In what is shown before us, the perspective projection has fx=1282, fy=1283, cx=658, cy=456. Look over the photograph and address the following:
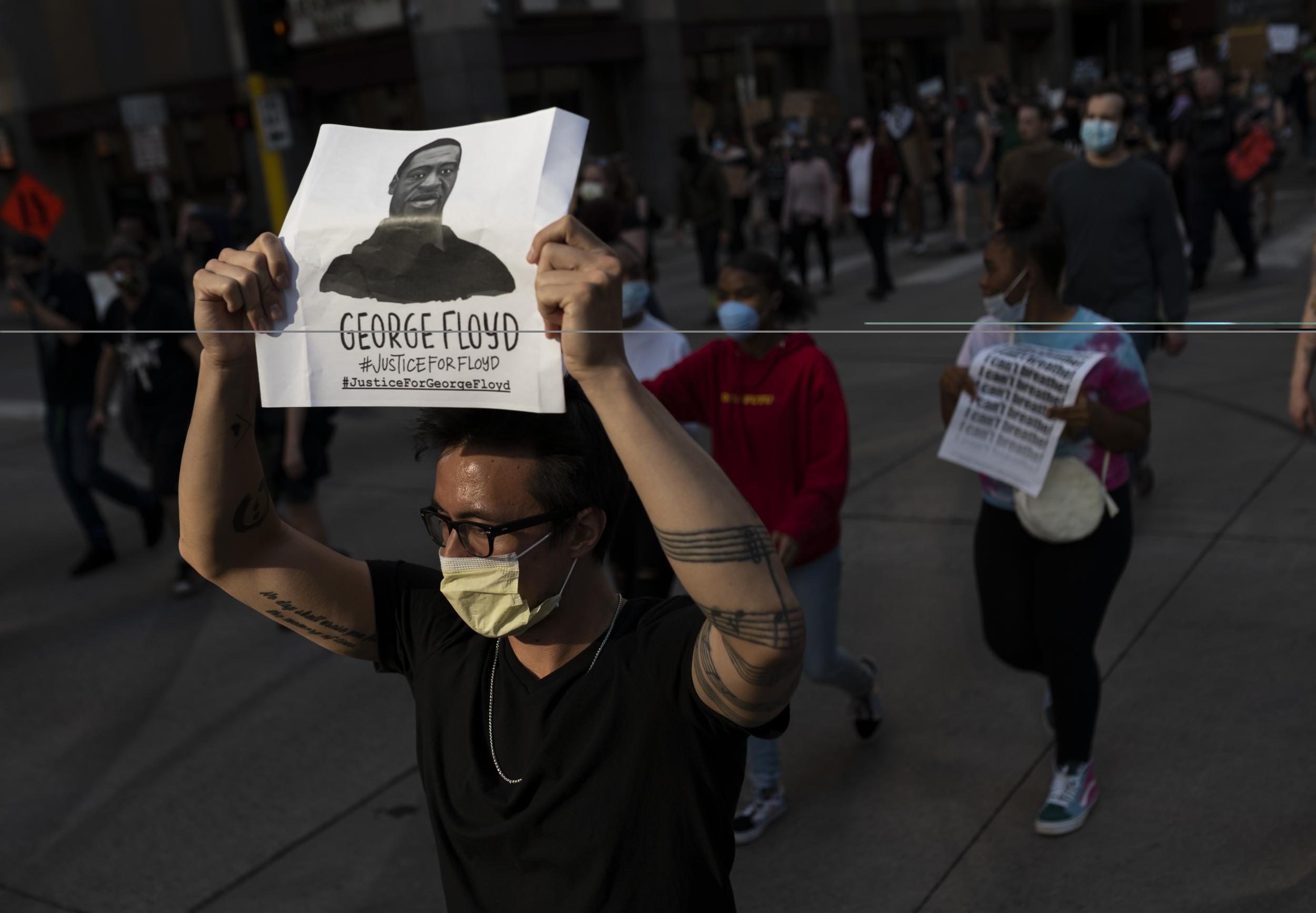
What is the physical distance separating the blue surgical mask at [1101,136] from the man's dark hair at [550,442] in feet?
15.6

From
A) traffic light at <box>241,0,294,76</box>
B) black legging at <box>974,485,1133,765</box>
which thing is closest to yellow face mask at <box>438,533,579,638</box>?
black legging at <box>974,485,1133,765</box>

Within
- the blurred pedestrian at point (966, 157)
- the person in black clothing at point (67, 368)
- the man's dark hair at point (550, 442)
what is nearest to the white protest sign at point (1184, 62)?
the blurred pedestrian at point (966, 157)

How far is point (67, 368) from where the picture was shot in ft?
23.7

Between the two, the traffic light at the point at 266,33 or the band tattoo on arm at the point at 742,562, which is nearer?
the band tattoo on arm at the point at 742,562

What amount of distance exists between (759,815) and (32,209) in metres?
10.4

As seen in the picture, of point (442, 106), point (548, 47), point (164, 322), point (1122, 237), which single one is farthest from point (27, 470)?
point (548, 47)

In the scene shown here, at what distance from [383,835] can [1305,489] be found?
4.62 metres

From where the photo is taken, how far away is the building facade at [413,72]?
22.6 m

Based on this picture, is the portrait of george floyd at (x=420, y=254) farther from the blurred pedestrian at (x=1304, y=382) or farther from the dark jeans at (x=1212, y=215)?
the dark jeans at (x=1212, y=215)

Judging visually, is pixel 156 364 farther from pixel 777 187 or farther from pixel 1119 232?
pixel 777 187

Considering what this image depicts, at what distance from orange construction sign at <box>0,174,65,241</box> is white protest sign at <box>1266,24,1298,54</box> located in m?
17.8

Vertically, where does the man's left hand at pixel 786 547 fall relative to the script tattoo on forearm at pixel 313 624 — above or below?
below

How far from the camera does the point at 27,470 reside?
9961mm

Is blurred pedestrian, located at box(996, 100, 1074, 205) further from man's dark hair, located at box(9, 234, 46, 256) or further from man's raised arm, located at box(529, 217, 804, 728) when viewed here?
man's raised arm, located at box(529, 217, 804, 728)
